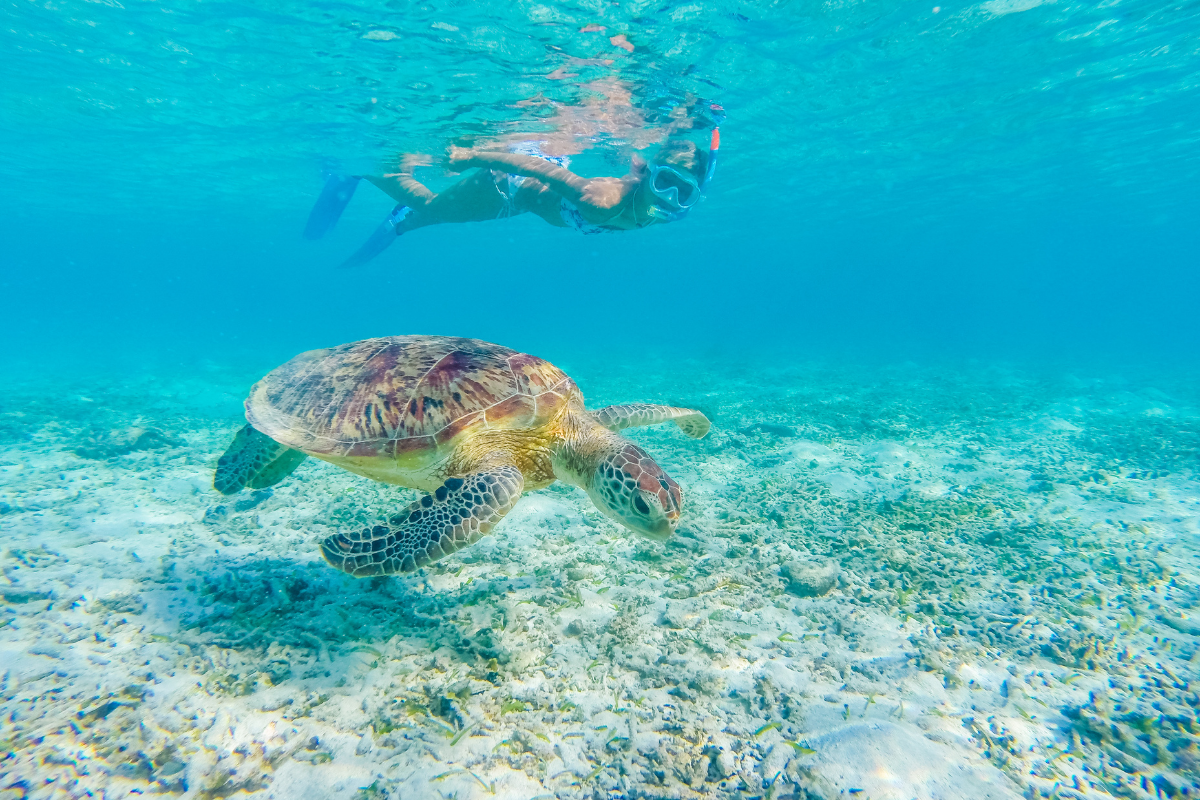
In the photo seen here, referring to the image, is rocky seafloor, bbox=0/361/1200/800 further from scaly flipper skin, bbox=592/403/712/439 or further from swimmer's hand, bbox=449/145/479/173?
swimmer's hand, bbox=449/145/479/173

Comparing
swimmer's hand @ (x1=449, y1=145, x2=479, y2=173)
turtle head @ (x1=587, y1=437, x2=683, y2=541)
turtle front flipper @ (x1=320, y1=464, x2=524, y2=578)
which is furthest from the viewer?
swimmer's hand @ (x1=449, y1=145, x2=479, y2=173)

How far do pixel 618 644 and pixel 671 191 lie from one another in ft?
17.9

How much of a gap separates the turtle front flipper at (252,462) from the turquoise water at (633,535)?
0.55 metres

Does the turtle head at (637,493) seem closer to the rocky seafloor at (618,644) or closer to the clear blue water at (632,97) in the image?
the rocky seafloor at (618,644)

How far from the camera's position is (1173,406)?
12211 millimetres

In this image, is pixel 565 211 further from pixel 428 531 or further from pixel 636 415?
pixel 428 531

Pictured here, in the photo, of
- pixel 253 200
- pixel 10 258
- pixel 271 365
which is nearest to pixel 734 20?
pixel 271 365

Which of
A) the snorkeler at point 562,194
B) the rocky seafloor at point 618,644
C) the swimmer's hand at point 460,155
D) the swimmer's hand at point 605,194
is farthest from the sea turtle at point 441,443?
the swimmer's hand at point 460,155

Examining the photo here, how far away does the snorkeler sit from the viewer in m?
6.45

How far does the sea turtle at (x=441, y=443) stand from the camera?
120 inches

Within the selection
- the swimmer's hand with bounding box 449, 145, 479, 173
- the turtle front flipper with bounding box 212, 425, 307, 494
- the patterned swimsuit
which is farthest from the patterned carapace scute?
the swimmer's hand with bounding box 449, 145, 479, 173

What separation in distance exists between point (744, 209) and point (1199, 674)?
33.2 meters

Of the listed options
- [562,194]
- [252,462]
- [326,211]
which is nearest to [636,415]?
[252,462]

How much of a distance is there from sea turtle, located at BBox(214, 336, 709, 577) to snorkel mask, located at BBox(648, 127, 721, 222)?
3281mm
